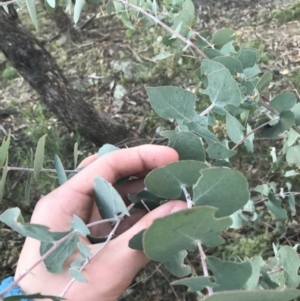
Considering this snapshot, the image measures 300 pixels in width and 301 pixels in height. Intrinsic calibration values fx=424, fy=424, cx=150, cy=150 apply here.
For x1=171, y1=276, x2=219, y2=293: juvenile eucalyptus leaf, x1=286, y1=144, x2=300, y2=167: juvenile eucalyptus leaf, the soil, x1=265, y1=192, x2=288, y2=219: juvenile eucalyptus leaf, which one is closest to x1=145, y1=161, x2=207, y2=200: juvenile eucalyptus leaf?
x1=171, y1=276, x2=219, y2=293: juvenile eucalyptus leaf

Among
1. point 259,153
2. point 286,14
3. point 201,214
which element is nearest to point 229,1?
point 286,14

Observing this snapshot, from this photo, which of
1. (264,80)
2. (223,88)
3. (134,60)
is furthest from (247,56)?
(134,60)

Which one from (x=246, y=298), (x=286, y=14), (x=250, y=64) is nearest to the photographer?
(x=246, y=298)

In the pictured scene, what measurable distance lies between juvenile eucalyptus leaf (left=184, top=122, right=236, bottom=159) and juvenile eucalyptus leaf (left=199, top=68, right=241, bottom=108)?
0.06 meters

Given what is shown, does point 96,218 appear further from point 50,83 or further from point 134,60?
point 134,60

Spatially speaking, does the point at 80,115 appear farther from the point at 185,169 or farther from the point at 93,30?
the point at 185,169

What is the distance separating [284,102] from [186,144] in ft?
0.83

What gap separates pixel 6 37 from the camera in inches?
71.2

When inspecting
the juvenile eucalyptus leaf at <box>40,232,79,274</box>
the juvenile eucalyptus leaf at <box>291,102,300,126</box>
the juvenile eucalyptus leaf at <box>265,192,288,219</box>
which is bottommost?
the juvenile eucalyptus leaf at <box>265,192,288,219</box>

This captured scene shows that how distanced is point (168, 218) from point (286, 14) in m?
2.32

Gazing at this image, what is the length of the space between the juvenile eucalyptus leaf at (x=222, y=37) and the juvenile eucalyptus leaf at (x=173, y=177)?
56 cm

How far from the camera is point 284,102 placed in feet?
2.55

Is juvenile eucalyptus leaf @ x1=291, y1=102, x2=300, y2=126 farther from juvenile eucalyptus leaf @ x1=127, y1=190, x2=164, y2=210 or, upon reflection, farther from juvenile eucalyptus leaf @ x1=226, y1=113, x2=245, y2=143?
juvenile eucalyptus leaf @ x1=127, y1=190, x2=164, y2=210

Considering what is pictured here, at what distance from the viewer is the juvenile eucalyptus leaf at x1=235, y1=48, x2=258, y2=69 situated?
776 mm
